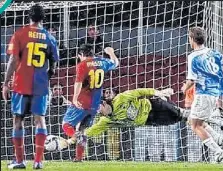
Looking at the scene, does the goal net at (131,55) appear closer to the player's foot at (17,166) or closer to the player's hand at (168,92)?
the player's hand at (168,92)

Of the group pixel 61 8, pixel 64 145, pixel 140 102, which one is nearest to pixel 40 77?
pixel 64 145

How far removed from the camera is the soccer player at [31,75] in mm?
6039

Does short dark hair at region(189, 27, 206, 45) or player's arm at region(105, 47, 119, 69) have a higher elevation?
short dark hair at region(189, 27, 206, 45)

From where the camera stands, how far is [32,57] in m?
6.12

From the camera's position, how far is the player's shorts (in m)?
8.50

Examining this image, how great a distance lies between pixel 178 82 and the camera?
29.6 ft

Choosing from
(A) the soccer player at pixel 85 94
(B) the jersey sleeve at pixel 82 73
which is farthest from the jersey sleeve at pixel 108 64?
(B) the jersey sleeve at pixel 82 73

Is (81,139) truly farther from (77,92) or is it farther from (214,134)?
(214,134)

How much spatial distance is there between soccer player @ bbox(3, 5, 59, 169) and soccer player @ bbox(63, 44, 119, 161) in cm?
139

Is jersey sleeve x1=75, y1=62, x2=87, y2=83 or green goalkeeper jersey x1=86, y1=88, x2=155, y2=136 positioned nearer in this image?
jersey sleeve x1=75, y1=62, x2=87, y2=83

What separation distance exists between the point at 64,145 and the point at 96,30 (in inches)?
69.5

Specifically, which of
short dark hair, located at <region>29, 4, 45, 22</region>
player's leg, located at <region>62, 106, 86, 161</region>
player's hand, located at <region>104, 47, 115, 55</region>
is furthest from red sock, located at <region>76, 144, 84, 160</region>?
short dark hair, located at <region>29, 4, 45, 22</region>

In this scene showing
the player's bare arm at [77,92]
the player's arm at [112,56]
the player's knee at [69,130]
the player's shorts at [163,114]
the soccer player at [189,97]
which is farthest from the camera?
the player's shorts at [163,114]

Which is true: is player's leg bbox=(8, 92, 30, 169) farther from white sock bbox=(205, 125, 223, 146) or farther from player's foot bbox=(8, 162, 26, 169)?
white sock bbox=(205, 125, 223, 146)
